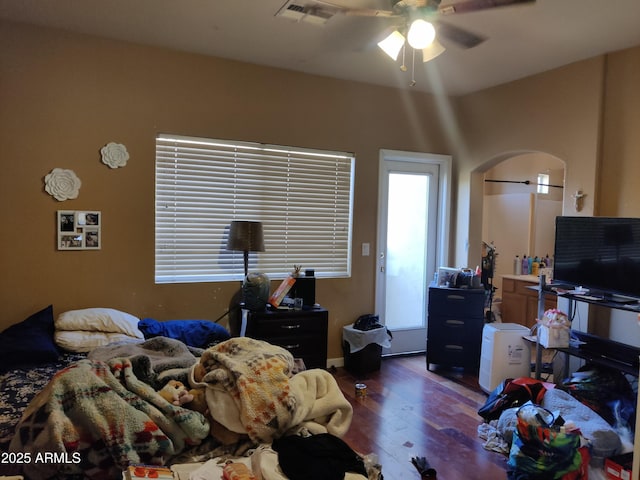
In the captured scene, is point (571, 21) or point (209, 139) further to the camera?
point (209, 139)

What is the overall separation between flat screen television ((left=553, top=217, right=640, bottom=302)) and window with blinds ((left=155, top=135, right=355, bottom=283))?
1904mm

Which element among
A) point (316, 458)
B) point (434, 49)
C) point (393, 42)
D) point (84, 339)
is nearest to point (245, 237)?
point (84, 339)

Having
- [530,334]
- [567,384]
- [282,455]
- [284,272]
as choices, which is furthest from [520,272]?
[282,455]

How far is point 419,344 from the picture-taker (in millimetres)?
5012

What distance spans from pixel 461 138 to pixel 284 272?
2.44 metres

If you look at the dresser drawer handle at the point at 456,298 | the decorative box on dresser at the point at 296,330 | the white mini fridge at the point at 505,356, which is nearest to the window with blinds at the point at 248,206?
the decorative box on dresser at the point at 296,330

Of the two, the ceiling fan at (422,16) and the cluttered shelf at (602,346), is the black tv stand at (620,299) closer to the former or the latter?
the cluttered shelf at (602,346)

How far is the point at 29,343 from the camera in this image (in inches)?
109

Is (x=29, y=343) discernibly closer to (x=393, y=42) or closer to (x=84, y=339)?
(x=84, y=339)

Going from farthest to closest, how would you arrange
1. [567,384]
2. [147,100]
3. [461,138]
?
[461,138]
[147,100]
[567,384]

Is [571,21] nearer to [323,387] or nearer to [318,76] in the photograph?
[318,76]

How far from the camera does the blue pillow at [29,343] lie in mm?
2664

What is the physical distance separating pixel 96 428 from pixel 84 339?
6.16 ft

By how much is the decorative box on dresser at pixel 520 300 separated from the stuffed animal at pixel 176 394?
461 cm
